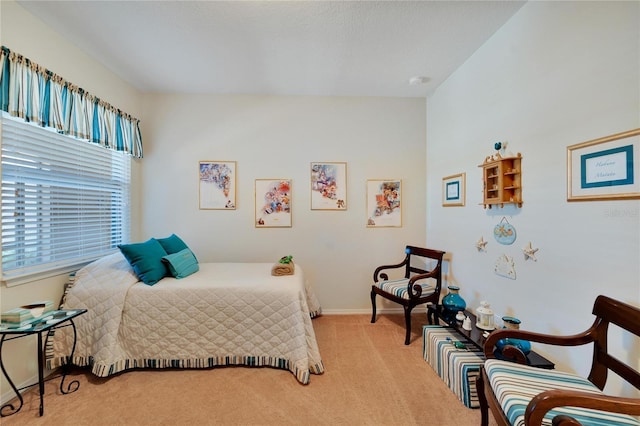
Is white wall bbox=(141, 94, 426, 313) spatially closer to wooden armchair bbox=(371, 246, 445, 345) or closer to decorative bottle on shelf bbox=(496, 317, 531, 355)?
wooden armchair bbox=(371, 246, 445, 345)

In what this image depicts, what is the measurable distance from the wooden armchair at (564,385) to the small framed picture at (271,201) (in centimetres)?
241

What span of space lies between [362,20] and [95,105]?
2.58m

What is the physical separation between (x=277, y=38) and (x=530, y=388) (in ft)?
9.30

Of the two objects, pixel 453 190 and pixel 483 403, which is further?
pixel 453 190

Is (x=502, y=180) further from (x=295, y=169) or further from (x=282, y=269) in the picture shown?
(x=295, y=169)

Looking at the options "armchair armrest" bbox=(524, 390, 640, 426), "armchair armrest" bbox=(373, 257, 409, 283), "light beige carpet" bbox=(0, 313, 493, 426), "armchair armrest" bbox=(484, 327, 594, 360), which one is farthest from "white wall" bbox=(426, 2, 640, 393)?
"light beige carpet" bbox=(0, 313, 493, 426)

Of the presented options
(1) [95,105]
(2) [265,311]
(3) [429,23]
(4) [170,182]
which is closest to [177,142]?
(4) [170,182]

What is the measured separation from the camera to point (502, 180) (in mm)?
1921

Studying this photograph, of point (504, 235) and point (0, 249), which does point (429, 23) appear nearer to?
point (504, 235)

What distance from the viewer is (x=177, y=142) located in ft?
10.2

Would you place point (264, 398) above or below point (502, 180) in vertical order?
below

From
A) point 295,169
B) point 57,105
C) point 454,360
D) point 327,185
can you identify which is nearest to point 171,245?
point 57,105

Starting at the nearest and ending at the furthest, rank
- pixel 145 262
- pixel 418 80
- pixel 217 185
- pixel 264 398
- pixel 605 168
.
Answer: pixel 605 168 < pixel 264 398 < pixel 145 262 < pixel 418 80 < pixel 217 185

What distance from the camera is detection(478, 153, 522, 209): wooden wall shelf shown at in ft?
6.09
